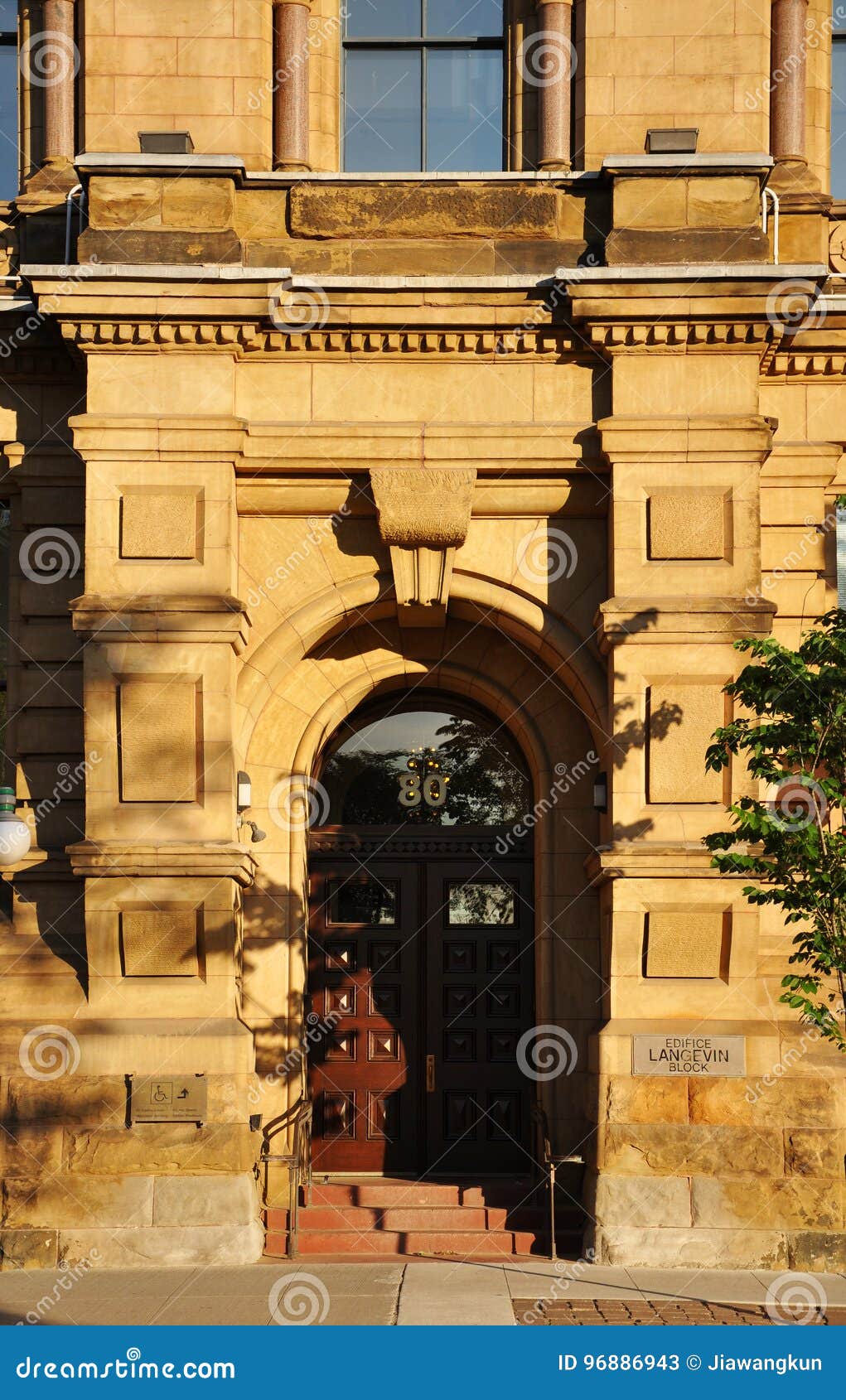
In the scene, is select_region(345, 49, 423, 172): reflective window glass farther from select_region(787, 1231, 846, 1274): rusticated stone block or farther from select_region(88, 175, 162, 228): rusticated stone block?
select_region(787, 1231, 846, 1274): rusticated stone block

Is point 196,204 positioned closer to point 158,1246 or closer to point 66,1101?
point 66,1101

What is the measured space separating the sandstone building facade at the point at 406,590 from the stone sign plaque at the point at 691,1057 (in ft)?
0.10

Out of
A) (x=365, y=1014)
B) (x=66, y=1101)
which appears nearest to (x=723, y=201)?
(x=365, y=1014)

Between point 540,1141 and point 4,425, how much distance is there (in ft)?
26.2

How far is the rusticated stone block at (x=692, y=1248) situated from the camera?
14766 millimetres

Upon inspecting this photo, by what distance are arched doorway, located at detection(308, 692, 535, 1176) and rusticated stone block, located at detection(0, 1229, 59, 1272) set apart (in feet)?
9.76

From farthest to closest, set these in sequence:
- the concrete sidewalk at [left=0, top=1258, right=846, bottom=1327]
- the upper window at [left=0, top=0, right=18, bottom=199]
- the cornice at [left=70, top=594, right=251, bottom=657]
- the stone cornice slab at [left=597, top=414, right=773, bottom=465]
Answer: the upper window at [left=0, top=0, right=18, bottom=199] < the stone cornice slab at [left=597, top=414, right=773, bottom=465] < the cornice at [left=70, top=594, right=251, bottom=657] < the concrete sidewalk at [left=0, top=1258, right=846, bottom=1327]

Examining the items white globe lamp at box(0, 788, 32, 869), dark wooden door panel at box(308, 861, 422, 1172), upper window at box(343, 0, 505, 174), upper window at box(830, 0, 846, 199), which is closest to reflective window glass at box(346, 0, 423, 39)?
upper window at box(343, 0, 505, 174)

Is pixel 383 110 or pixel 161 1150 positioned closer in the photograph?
pixel 161 1150

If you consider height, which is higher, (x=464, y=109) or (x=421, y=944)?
(x=464, y=109)

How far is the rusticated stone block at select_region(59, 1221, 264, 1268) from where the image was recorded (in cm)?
1475

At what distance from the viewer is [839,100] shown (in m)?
18.0

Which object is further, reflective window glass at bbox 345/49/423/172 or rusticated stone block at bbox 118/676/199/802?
reflective window glass at bbox 345/49/423/172

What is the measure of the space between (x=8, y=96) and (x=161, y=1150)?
32.9ft
